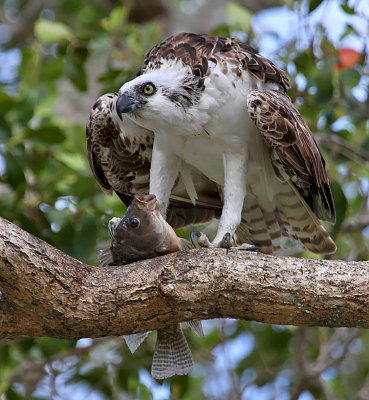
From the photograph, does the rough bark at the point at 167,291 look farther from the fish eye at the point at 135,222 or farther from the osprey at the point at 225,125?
the osprey at the point at 225,125

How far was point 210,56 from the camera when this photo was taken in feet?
13.5

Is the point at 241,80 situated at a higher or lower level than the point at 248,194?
higher

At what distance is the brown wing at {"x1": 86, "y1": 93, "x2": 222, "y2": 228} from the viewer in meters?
4.47

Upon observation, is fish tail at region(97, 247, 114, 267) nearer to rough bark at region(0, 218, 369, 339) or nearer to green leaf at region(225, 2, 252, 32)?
rough bark at region(0, 218, 369, 339)

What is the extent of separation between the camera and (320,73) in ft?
16.2

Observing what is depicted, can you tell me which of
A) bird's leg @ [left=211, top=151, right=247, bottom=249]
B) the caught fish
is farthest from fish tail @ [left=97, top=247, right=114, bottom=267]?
bird's leg @ [left=211, top=151, right=247, bottom=249]

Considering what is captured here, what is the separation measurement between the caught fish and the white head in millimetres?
533

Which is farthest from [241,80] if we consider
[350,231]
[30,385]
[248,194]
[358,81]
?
[30,385]

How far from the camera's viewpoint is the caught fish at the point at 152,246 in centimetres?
376

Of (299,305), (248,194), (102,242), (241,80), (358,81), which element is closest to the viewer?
(299,305)

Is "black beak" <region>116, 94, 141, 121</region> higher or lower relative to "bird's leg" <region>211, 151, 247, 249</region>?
higher

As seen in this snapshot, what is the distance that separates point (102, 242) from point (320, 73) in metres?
2.11

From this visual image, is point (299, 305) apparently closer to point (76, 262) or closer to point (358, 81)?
point (76, 262)

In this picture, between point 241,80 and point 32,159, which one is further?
point 32,159
